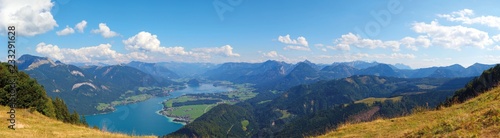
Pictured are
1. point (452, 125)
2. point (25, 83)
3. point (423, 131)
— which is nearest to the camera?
point (452, 125)

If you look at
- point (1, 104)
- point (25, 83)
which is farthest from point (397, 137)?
point (25, 83)

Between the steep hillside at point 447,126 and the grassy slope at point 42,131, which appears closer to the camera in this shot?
the steep hillside at point 447,126

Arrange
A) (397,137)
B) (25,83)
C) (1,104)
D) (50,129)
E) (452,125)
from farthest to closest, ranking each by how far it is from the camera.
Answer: (25,83)
(1,104)
(50,129)
(397,137)
(452,125)

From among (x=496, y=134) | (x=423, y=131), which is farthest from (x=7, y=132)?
(x=496, y=134)

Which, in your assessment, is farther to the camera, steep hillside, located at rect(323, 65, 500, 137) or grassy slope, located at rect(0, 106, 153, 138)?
grassy slope, located at rect(0, 106, 153, 138)

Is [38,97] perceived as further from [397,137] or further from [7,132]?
→ [397,137]

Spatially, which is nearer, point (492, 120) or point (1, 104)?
point (492, 120)

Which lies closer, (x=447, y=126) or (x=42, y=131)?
(x=447, y=126)

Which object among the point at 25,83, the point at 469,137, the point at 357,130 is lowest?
the point at 357,130

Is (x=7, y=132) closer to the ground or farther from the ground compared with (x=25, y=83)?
closer to the ground

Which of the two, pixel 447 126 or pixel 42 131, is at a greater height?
pixel 447 126
